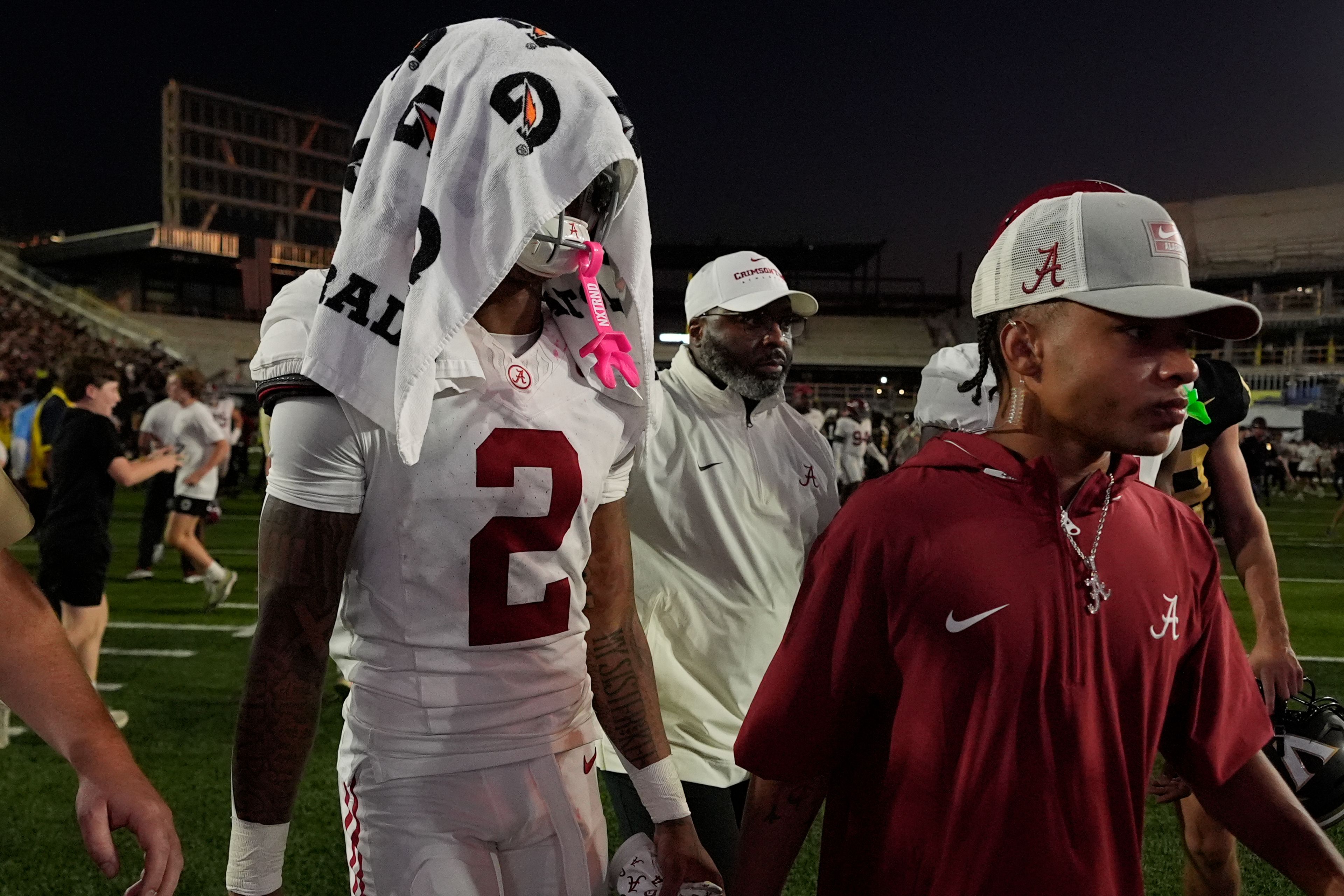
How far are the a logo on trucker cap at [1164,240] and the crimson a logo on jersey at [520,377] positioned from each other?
1.01 meters

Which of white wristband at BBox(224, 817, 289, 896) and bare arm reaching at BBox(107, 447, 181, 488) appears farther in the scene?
bare arm reaching at BBox(107, 447, 181, 488)

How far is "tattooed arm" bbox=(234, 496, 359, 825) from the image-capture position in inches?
65.2

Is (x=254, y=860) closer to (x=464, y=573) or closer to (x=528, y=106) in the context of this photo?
(x=464, y=573)

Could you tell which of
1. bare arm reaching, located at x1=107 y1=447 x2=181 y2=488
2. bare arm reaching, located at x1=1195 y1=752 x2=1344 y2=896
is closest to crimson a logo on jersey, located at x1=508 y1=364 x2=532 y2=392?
bare arm reaching, located at x1=1195 y1=752 x2=1344 y2=896

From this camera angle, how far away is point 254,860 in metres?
1.63

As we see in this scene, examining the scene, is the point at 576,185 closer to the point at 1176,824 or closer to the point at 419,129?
the point at 419,129

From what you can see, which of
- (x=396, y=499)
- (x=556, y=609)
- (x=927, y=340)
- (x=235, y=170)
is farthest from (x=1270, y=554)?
(x=235, y=170)

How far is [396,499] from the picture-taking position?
170cm

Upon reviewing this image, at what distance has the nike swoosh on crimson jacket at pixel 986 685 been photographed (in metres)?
1.44

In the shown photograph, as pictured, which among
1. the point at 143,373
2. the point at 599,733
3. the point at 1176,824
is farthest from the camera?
the point at 143,373

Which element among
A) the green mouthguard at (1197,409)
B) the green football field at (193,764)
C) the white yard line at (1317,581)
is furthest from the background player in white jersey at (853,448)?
the green mouthguard at (1197,409)

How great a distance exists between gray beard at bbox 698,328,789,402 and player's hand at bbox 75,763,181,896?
2.33m

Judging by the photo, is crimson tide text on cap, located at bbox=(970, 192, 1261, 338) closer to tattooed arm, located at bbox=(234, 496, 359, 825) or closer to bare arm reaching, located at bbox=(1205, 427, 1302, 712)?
tattooed arm, located at bbox=(234, 496, 359, 825)

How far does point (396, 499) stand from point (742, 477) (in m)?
1.66
